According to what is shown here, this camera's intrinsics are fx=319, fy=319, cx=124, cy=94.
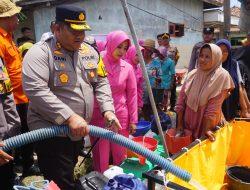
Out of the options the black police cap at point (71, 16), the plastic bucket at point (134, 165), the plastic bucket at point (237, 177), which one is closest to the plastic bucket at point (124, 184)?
the black police cap at point (71, 16)

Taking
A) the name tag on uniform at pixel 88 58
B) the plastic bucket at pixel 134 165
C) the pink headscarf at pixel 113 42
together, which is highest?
the pink headscarf at pixel 113 42

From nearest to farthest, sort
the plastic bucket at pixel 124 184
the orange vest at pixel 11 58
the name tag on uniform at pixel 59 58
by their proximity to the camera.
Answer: the plastic bucket at pixel 124 184, the name tag on uniform at pixel 59 58, the orange vest at pixel 11 58

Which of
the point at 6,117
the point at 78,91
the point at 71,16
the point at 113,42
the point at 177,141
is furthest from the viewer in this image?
the point at 113,42

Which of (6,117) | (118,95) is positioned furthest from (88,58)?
(118,95)

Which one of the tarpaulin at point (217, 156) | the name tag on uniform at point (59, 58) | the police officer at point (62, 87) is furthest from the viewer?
the tarpaulin at point (217, 156)

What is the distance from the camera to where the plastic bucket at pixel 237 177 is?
3559mm

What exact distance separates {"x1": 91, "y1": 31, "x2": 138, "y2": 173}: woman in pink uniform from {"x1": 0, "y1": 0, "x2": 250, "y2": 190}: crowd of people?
0.04 feet

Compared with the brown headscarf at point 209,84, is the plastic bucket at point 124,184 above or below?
below

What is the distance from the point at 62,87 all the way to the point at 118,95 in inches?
47.9

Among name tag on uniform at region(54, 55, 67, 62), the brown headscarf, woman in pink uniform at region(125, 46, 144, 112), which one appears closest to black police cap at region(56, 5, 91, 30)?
name tag on uniform at region(54, 55, 67, 62)

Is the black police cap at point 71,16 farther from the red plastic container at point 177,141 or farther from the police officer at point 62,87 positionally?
the red plastic container at point 177,141

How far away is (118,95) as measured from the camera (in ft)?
12.0

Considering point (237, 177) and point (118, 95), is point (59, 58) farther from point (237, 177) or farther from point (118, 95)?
point (237, 177)

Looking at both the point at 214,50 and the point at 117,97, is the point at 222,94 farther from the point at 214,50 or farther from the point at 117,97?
the point at 117,97
